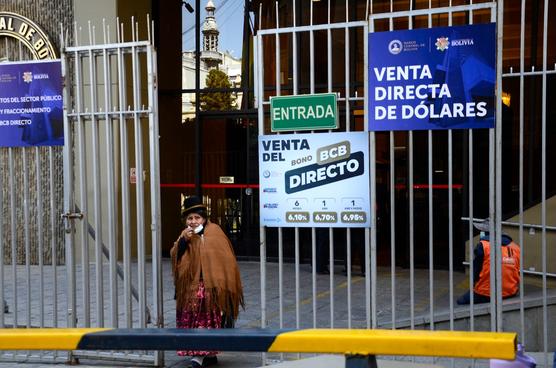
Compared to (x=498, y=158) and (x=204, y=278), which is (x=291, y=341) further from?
(x=204, y=278)

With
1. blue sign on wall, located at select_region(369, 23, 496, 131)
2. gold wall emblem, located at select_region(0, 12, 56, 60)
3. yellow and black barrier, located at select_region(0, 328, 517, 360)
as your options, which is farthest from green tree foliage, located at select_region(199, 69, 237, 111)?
yellow and black barrier, located at select_region(0, 328, 517, 360)

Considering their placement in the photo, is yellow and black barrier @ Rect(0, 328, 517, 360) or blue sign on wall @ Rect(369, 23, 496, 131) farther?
blue sign on wall @ Rect(369, 23, 496, 131)

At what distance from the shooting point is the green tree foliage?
42.3 ft

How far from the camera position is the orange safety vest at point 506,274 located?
7.14m

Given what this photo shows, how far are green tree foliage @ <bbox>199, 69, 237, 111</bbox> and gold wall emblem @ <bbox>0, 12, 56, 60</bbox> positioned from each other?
2.86 metres

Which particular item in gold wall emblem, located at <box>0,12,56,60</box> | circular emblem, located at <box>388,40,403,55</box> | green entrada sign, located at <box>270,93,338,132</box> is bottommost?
green entrada sign, located at <box>270,93,338,132</box>

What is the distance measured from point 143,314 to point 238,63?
778 centimetres

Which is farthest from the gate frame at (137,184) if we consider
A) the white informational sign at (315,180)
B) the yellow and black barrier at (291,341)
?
the yellow and black barrier at (291,341)

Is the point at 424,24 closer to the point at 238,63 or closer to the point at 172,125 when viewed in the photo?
the point at 238,63

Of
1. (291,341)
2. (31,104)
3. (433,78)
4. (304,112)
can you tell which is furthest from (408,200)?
(291,341)

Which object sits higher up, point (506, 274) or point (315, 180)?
point (315, 180)

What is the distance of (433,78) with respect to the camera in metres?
5.30

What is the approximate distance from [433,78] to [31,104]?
3849mm

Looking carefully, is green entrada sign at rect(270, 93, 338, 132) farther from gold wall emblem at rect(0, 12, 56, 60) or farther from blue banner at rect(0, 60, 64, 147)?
gold wall emblem at rect(0, 12, 56, 60)
